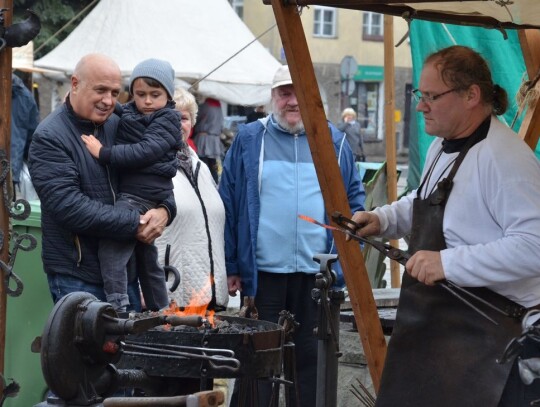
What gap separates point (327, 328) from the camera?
457 centimetres

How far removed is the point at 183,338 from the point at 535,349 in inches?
50.2

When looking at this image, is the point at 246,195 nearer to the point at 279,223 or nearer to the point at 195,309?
the point at 279,223

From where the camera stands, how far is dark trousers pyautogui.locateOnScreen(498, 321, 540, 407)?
12.0 ft

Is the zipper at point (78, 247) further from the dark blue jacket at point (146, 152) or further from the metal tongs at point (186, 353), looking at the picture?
the metal tongs at point (186, 353)

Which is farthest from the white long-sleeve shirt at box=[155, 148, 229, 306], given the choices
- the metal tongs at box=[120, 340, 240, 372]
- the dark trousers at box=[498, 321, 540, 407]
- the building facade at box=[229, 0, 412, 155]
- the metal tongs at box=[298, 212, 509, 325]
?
the building facade at box=[229, 0, 412, 155]

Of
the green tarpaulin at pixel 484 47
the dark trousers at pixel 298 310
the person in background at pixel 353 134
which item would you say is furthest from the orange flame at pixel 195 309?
the person in background at pixel 353 134

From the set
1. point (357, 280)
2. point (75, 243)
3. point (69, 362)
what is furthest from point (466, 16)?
point (69, 362)

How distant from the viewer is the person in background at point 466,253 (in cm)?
359

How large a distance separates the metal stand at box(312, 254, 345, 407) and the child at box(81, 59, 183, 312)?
2.97ft

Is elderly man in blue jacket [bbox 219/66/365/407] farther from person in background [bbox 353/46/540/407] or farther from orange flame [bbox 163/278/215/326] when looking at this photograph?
person in background [bbox 353/46/540/407]

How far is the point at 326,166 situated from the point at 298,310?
62.8 inches

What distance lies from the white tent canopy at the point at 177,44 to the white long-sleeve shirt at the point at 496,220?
11.9m

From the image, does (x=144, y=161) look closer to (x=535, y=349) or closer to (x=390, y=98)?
(x=535, y=349)

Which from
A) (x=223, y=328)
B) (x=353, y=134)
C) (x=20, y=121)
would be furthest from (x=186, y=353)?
(x=353, y=134)
